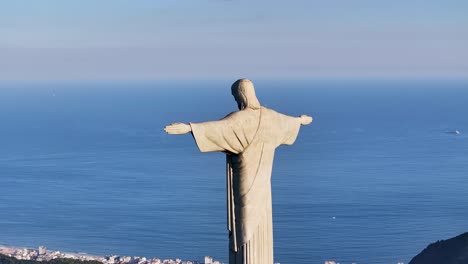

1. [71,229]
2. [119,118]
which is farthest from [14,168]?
[119,118]

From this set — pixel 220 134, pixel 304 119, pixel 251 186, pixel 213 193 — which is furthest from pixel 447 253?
pixel 213 193

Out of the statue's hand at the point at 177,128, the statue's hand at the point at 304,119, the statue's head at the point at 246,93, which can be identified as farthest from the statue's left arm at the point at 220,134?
the statue's hand at the point at 304,119

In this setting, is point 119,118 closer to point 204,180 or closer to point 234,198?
point 204,180

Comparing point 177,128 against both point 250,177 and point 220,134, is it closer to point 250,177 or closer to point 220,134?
point 220,134

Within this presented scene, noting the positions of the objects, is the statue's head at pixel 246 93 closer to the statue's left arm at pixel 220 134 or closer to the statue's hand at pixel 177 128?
the statue's left arm at pixel 220 134

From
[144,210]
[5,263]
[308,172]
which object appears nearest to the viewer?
[5,263]

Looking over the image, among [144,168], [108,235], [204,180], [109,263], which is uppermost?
[144,168]

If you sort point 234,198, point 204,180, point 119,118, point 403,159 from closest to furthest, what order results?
point 234,198, point 204,180, point 403,159, point 119,118
